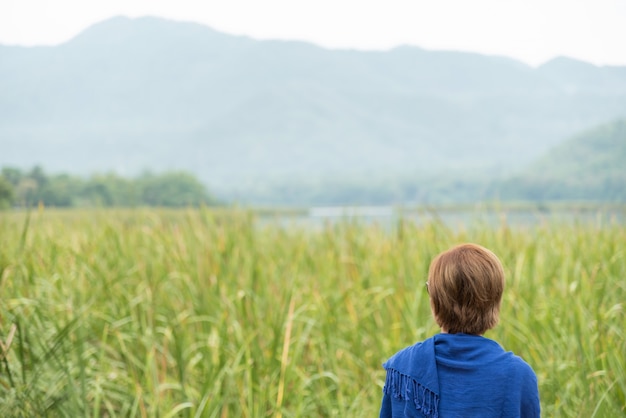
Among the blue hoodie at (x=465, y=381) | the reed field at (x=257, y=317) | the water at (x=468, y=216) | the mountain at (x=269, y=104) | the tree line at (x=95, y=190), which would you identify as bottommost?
the reed field at (x=257, y=317)

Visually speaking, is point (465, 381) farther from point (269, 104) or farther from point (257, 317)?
point (269, 104)

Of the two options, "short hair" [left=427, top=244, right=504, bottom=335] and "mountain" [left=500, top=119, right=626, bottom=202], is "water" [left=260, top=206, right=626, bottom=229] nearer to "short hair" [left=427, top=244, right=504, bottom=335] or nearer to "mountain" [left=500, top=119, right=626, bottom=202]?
"short hair" [left=427, top=244, right=504, bottom=335]

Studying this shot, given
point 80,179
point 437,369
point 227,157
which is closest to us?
point 437,369

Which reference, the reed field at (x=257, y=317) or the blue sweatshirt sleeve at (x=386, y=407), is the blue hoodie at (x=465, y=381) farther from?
the reed field at (x=257, y=317)

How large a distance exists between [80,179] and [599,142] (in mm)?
40477

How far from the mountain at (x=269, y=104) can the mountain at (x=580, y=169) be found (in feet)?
232

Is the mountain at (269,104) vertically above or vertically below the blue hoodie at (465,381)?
above

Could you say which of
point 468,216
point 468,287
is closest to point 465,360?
point 468,287

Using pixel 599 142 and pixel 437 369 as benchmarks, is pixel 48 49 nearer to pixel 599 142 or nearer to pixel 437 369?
pixel 599 142

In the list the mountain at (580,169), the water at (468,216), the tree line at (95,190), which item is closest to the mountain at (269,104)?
the mountain at (580,169)

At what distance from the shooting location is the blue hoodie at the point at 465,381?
1283mm

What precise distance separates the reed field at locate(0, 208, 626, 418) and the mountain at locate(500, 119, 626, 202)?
31970 mm

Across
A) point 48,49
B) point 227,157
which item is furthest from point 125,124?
point 227,157

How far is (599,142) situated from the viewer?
45.3 m
